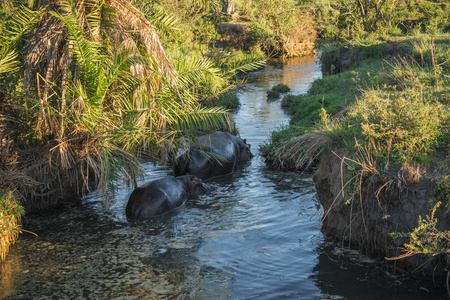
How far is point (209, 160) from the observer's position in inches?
445

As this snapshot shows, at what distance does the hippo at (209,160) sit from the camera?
1116 cm

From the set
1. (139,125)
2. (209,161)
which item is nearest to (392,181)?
(139,125)

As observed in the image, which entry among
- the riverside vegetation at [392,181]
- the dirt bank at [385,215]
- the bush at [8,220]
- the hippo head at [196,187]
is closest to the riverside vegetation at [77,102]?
the bush at [8,220]

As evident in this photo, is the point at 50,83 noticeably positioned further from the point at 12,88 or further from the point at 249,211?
the point at 249,211

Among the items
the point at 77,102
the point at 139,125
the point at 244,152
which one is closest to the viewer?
the point at 77,102

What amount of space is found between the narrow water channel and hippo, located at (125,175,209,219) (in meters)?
0.18

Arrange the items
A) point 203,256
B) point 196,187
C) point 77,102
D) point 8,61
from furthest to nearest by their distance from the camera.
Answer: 1. point 196,187
2. point 8,61
3. point 77,102
4. point 203,256

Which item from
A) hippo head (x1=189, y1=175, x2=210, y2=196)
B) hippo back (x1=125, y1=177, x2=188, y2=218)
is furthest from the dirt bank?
hippo head (x1=189, y1=175, x2=210, y2=196)

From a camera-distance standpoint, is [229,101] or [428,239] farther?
[229,101]

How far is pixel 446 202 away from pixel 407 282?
1.13 meters

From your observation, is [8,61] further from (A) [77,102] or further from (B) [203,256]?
(B) [203,256]

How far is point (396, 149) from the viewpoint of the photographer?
6.67 metres

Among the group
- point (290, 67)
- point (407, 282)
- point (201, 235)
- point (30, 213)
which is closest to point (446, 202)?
point (407, 282)

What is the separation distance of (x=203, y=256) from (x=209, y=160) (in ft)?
14.1
